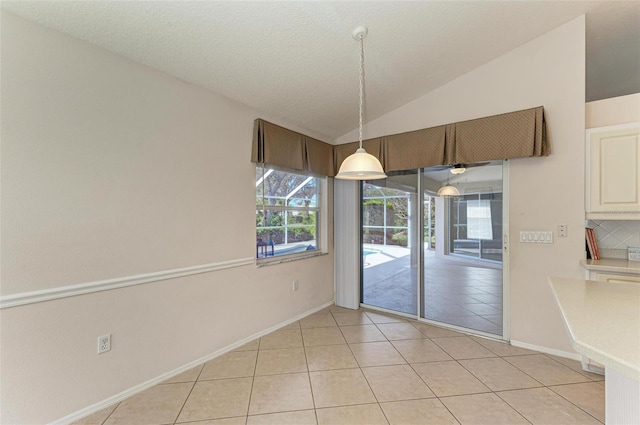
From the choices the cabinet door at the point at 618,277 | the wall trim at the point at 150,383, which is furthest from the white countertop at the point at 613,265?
the wall trim at the point at 150,383

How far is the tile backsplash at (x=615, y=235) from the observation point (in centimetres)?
256

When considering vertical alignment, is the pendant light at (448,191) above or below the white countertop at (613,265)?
above

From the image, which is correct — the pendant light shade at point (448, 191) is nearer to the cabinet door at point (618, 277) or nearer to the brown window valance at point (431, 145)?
the brown window valance at point (431, 145)

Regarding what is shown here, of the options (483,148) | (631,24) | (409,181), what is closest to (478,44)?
(483,148)

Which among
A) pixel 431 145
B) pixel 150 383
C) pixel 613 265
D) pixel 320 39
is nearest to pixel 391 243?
pixel 431 145

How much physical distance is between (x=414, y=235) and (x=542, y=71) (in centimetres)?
218

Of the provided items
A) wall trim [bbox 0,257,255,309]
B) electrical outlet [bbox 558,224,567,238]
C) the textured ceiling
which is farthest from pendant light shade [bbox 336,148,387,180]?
electrical outlet [bbox 558,224,567,238]

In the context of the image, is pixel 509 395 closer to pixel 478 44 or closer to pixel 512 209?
pixel 512 209

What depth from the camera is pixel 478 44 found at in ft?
8.84

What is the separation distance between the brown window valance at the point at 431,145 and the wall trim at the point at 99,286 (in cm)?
129

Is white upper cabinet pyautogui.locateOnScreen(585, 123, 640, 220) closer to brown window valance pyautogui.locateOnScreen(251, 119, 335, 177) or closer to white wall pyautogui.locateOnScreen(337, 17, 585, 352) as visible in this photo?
white wall pyautogui.locateOnScreen(337, 17, 585, 352)

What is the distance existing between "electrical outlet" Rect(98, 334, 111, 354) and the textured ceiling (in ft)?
6.92

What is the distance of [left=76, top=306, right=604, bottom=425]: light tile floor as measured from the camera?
1.87 m

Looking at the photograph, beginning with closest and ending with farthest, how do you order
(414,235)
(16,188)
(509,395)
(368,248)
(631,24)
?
(16,188), (509,395), (631,24), (414,235), (368,248)
